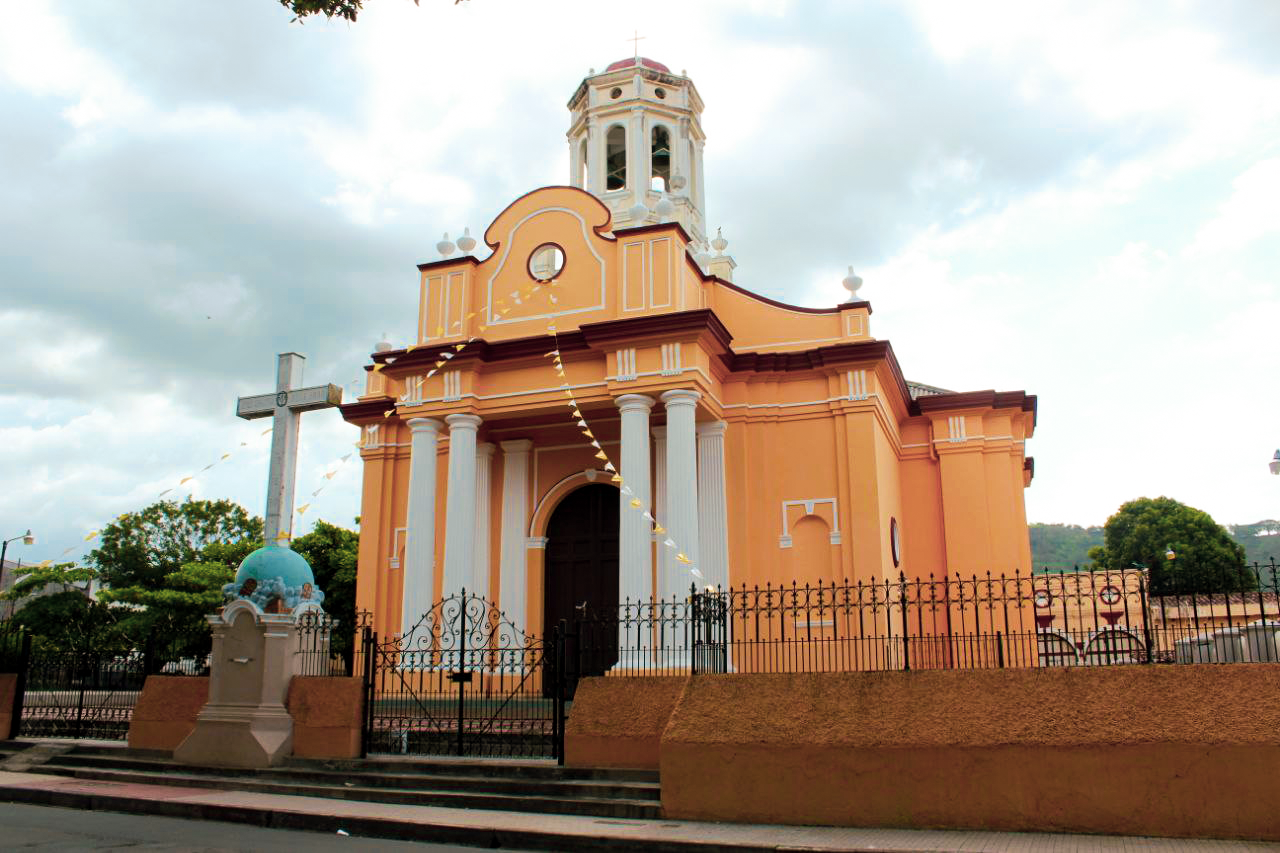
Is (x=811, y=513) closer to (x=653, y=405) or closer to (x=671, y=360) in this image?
(x=653, y=405)

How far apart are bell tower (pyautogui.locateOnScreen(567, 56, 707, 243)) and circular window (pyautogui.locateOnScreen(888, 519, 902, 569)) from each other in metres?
8.42

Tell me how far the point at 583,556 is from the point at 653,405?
3.92 meters

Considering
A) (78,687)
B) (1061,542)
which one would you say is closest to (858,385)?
(78,687)

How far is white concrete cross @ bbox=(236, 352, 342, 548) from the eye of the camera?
14.6 m

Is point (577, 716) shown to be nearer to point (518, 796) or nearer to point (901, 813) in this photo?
point (518, 796)

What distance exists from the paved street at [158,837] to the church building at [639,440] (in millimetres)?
7153

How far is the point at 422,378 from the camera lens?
1852 centimetres

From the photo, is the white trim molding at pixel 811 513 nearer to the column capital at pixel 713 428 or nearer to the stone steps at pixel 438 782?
the column capital at pixel 713 428

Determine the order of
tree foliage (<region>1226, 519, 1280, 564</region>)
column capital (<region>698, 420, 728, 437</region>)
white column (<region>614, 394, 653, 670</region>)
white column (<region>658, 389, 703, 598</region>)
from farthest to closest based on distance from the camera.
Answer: tree foliage (<region>1226, 519, 1280, 564</region>)
column capital (<region>698, 420, 728, 437</region>)
white column (<region>658, 389, 703, 598</region>)
white column (<region>614, 394, 653, 670</region>)

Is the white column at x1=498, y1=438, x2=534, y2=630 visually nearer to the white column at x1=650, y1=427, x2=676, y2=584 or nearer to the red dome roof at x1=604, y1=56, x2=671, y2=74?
the white column at x1=650, y1=427, x2=676, y2=584

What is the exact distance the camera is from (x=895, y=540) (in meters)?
19.9

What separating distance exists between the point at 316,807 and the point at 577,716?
286 cm

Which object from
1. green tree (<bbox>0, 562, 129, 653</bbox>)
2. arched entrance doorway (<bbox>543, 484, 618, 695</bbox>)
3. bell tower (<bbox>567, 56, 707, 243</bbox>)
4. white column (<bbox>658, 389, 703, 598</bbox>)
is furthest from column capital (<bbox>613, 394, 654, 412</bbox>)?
green tree (<bbox>0, 562, 129, 653</bbox>)

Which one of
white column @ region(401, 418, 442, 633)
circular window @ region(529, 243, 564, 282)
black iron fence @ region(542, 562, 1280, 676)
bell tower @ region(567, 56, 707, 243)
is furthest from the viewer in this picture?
bell tower @ region(567, 56, 707, 243)
